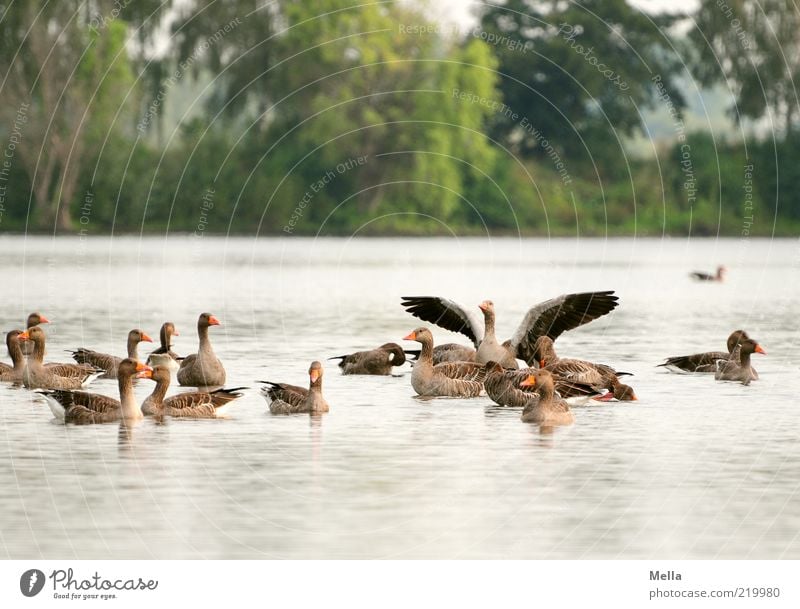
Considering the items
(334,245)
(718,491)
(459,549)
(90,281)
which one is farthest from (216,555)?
(334,245)

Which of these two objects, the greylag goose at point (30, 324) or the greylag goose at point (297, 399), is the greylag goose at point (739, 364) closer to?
the greylag goose at point (297, 399)

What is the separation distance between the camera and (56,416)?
59.8 feet

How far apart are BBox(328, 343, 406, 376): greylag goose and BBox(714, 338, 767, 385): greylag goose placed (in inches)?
175

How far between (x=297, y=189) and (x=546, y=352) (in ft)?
246

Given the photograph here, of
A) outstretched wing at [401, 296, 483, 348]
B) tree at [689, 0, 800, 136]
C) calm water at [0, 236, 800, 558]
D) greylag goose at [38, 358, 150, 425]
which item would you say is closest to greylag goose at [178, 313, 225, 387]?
calm water at [0, 236, 800, 558]

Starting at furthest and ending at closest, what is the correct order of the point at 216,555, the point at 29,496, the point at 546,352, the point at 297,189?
the point at 297,189
the point at 546,352
the point at 29,496
the point at 216,555

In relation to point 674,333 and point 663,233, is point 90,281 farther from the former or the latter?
point 663,233

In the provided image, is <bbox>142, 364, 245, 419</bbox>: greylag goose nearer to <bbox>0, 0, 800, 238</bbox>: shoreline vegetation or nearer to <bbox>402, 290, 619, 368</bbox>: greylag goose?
<bbox>402, 290, 619, 368</bbox>: greylag goose

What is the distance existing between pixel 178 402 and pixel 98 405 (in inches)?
35.7

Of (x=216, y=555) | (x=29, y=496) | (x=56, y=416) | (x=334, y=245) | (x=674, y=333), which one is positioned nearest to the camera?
(x=216, y=555)

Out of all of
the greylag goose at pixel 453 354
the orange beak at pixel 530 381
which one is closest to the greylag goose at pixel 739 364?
the greylag goose at pixel 453 354

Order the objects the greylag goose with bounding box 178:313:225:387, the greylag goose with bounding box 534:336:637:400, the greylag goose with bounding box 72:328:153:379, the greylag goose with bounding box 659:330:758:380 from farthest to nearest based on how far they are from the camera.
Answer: the greylag goose with bounding box 659:330:758:380
the greylag goose with bounding box 72:328:153:379
the greylag goose with bounding box 178:313:225:387
the greylag goose with bounding box 534:336:637:400
